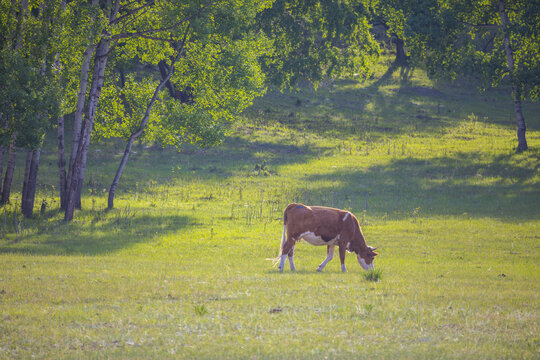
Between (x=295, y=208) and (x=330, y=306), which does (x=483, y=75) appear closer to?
(x=295, y=208)

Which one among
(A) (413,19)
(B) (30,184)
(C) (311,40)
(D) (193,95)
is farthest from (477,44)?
(B) (30,184)

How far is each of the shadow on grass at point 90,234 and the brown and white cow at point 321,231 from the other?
298 inches

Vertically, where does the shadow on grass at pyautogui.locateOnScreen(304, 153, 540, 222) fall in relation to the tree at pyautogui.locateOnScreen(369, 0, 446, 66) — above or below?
below

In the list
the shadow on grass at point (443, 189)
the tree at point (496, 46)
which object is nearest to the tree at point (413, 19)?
the tree at point (496, 46)

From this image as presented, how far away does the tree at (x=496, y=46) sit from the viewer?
133ft

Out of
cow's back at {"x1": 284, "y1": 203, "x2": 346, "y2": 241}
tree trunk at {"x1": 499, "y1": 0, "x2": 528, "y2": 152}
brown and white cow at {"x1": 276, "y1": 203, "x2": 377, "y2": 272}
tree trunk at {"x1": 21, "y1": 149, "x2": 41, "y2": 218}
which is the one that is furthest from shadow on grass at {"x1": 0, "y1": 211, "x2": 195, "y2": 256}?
tree trunk at {"x1": 499, "y1": 0, "x2": 528, "y2": 152}

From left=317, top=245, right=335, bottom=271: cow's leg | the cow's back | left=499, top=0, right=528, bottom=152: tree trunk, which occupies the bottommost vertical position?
left=317, top=245, right=335, bottom=271: cow's leg

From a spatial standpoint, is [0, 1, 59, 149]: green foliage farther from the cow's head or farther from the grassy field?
the cow's head

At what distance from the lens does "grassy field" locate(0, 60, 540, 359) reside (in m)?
9.83

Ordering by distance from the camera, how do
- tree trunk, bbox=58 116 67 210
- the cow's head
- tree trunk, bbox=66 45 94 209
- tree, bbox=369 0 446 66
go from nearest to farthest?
1. the cow's head
2. tree trunk, bbox=66 45 94 209
3. tree trunk, bbox=58 116 67 210
4. tree, bbox=369 0 446 66

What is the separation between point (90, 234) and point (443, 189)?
22222mm

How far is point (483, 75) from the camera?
4384cm

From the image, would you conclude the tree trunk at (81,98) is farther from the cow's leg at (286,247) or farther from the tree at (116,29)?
the cow's leg at (286,247)

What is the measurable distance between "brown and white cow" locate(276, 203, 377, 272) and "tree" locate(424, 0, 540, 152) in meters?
28.0
